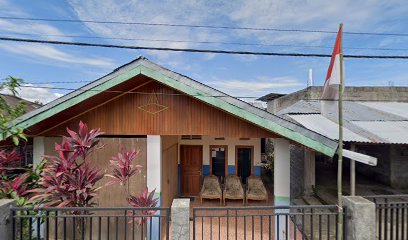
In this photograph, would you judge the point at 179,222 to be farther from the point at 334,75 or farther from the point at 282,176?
the point at 334,75

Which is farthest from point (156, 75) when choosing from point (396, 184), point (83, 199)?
point (396, 184)

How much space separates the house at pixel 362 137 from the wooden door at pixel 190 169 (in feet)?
13.9

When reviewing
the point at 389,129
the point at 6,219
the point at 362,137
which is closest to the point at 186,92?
the point at 6,219

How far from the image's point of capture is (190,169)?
970cm

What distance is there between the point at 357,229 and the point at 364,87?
14.2 meters

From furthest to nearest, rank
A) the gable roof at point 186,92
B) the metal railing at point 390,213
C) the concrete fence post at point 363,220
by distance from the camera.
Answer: the gable roof at point 186,92 → the metal railing at point 390,213 → the concrete fence post at point 363,220

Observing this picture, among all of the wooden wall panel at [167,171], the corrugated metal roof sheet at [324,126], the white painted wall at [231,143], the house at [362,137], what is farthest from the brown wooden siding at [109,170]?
the corrugated metal roof sheet at [324,126]

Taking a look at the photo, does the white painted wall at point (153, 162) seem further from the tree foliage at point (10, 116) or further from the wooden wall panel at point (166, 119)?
the tree foliage at point (10, 116)

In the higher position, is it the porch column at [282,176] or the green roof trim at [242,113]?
the green roof trim at [242,113]

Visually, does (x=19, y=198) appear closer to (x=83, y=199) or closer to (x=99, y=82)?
(x=83, y=199)

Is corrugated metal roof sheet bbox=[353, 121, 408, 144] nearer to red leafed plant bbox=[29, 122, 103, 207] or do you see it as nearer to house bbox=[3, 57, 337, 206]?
house bbox=[3, 57, 337, 206]

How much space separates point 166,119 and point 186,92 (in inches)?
38.5

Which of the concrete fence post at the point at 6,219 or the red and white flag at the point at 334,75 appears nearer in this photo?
the red and white flag at the point at 334,75

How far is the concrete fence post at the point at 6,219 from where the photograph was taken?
377cm
